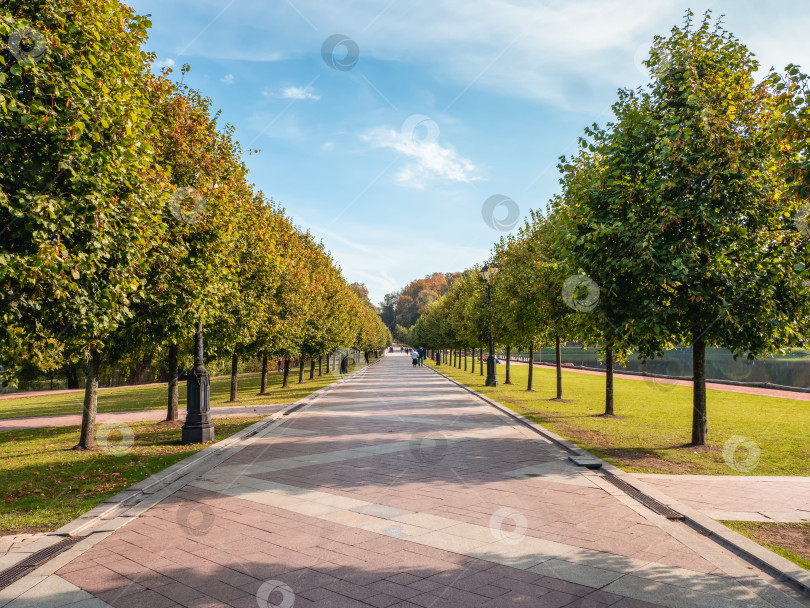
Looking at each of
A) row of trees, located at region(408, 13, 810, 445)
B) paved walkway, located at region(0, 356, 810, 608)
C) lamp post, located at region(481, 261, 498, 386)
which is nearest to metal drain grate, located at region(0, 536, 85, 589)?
paved walkway, located at region(0, 356, 810, 608)

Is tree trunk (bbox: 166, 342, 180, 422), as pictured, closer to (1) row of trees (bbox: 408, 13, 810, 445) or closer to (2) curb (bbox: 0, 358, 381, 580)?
(2) curb (bbox: 0, 358, 381, 580)

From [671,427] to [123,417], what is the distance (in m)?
16.7

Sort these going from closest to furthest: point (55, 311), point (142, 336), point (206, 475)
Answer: point (55, 311) < point (206, 475) < point (142, 336)

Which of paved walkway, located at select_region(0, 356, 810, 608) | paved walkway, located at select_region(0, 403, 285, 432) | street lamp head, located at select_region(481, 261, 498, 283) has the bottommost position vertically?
paved walkway, located at select_region(0, 403, 285, 432)

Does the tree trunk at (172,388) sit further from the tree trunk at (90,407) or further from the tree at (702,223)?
Answer: the tree at (702,223)

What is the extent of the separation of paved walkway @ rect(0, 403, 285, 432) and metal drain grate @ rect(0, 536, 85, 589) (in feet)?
35.9

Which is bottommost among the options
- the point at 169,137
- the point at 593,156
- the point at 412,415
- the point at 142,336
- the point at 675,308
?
the point at 412,415

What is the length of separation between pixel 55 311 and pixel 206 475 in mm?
3479

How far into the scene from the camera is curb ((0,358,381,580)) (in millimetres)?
5051

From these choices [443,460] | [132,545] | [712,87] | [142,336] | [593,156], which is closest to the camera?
[132,545]

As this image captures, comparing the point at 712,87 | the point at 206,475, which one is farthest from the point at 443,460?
the point at 712,87

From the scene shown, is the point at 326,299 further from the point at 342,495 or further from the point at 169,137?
the point at 342,495

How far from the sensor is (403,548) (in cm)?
526

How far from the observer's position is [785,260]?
9.61 meters
